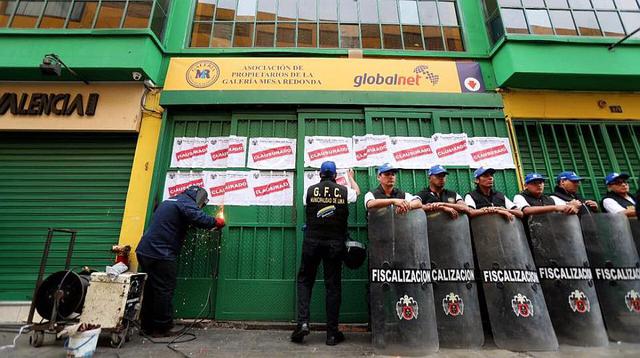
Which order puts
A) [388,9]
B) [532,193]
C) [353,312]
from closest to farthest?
[532,193] < [353,312] < [388,9]

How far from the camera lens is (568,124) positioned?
556 centimetres

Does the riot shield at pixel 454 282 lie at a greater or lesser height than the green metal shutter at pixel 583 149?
lesser

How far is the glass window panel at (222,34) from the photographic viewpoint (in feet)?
19.9

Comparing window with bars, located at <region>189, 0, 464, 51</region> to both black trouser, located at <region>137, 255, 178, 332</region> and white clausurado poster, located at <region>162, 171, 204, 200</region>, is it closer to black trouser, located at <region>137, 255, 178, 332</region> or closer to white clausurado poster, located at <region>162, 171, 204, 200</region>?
white clausurado poster, located at <region>162, 171, 204, 200</region>

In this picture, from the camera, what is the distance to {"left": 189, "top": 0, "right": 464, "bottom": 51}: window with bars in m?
6.07

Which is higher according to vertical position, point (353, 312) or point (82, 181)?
point (82, 181)

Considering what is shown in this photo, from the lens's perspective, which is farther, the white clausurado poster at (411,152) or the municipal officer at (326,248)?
the white clausurado poster at (411,152)

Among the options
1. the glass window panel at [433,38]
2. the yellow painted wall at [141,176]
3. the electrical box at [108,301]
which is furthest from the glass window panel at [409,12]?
the electrical box at [108,301]

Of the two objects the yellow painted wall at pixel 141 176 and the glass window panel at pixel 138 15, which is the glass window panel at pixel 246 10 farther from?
the yellow painted wall at pixel 141 176

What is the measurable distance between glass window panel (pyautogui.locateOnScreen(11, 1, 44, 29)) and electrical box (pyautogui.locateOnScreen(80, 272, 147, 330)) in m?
5.26

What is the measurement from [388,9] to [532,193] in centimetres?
467

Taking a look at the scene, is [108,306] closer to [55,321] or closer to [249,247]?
[55,321]

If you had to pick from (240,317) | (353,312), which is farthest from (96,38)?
(353,312)

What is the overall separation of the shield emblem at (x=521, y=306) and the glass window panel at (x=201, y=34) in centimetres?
660
